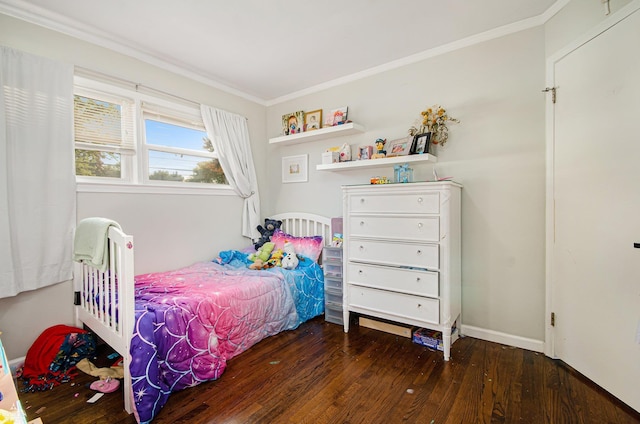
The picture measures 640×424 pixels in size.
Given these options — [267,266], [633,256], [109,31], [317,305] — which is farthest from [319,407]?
[109,31]

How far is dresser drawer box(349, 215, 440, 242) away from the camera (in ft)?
7.23

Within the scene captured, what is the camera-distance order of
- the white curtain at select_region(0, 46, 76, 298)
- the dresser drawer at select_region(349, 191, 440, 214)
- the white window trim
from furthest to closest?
the white window trim
the dresser drawer at select_region(349, 191, 440, 214)
the white curtain at select_region(0, 46, 76, 298)

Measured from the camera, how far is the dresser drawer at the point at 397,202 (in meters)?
2.20

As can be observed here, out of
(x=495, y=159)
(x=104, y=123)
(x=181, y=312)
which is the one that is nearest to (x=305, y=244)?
(x=181, y=312)

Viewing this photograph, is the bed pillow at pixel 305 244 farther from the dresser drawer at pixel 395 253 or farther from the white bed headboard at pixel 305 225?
the dresser drawer at pixel 395 253

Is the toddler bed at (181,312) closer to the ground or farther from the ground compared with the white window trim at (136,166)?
closer to the ground

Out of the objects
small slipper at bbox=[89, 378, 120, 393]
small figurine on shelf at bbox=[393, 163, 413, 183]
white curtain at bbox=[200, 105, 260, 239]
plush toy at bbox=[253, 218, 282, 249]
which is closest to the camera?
small slipper at bbox=[89, 378, 120, 393]

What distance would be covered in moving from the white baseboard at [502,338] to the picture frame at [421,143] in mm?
1559

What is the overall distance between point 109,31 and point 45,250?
1.76m

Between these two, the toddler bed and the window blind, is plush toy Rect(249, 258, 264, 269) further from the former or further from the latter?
the window blind

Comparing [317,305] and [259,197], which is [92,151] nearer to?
[259,197]

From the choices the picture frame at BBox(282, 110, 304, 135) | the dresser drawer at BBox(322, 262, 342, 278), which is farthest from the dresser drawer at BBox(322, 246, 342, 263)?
the picture frame at BBox(282, 110, 304, 135)

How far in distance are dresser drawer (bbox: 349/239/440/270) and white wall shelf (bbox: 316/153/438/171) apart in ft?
2.50

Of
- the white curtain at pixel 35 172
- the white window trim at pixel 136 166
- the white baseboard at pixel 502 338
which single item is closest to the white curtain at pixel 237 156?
the white window trim at pixel 136 166
